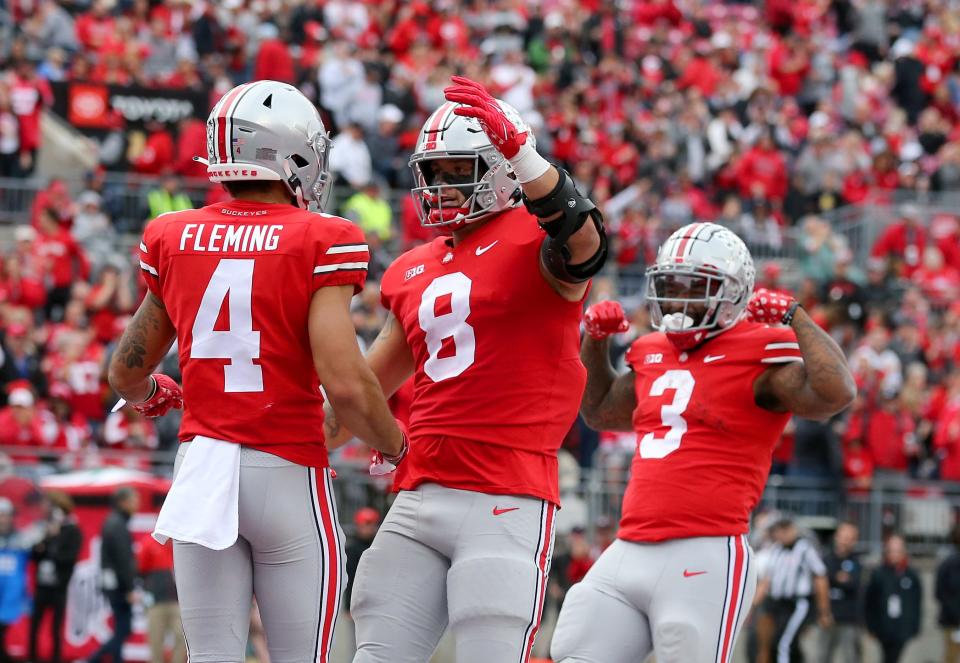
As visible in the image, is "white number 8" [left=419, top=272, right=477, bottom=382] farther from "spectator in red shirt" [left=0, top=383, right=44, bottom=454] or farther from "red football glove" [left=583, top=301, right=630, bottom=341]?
"spectator in red shirt" [left=0, top=383, right=44, bottom=454]

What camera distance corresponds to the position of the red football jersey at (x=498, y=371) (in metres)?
5.10

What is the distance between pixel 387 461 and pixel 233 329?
0.66 metres

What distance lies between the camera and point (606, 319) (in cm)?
612

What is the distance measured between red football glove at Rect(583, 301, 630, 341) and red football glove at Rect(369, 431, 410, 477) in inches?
50.3

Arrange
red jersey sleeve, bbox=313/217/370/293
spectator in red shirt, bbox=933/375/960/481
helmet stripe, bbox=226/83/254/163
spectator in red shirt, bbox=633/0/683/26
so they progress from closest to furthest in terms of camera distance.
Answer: red jersey sleeve, bbox=313/217/370/293 → helmet stripe, bbox=226/83/254/163 → spectator in red shirt, bbox=933/375/960/481 → spectator in red shirt, bbox=633/0/683/26

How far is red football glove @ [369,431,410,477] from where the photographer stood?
191 inches

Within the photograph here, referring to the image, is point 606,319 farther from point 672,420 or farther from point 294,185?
point 294,185

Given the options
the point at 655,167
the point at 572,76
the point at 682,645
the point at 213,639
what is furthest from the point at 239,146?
the point at 572,76

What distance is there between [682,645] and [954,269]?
12753 mm

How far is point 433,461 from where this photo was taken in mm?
5172

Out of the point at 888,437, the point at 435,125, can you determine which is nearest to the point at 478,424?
the point at 435,125

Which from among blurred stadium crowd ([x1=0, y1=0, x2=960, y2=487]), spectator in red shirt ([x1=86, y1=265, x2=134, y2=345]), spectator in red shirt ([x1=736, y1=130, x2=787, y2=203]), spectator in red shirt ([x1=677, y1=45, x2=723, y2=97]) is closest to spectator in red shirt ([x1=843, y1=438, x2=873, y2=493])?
blurred stadium crowd ([x1=0, y1=0, x2=960, y2=487])

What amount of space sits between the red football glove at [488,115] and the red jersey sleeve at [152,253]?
94 centimetres

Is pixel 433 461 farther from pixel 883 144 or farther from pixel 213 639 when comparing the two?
pixel 883 144
